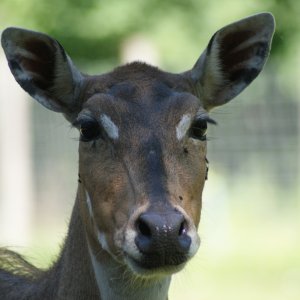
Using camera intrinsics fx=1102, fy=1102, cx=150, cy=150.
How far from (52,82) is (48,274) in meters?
1.44

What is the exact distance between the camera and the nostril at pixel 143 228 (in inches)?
262

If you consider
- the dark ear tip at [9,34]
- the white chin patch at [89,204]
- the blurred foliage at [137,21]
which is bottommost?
the white chin patch at [89,204]

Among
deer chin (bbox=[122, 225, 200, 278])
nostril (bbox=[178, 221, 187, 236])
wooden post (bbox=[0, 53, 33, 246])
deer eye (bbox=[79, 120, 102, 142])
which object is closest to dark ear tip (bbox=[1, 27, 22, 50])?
deer eye (bbox=[79, 120, 102, 142])

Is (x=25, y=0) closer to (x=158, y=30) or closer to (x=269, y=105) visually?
(x=158, y=30)

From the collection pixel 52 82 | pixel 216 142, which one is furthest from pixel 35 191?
pixel 52 82

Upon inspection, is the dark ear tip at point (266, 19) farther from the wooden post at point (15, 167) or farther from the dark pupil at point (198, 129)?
the wooden post at point (15, 167)

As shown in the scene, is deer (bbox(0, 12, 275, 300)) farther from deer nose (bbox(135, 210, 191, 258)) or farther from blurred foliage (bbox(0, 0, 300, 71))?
blurred foliage (bbox(0, 0, 300, 71))

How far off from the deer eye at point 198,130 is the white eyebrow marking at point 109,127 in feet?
1.74

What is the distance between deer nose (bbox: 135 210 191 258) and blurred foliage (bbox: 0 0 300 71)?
38.4 ft

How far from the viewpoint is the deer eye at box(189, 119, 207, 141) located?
25.2 ft

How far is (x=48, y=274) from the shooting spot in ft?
26.9

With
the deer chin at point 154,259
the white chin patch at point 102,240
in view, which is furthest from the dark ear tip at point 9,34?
the deer chin at point 154,259

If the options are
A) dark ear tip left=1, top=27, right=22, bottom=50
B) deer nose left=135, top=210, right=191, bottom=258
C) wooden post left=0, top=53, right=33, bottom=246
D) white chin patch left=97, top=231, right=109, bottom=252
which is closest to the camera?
deer nose left=135, top=210, right=191, bottom=258

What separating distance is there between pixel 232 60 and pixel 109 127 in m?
1.44
